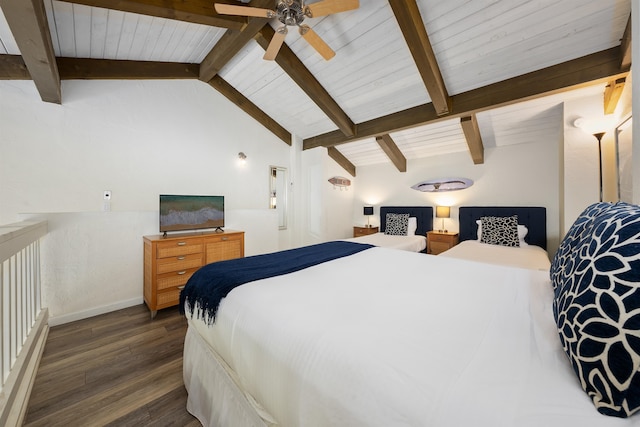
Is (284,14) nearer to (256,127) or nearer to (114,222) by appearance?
(256,127)

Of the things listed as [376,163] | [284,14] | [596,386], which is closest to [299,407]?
[596,386]

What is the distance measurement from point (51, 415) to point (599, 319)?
2549mm

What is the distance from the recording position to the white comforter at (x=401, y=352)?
54 cm

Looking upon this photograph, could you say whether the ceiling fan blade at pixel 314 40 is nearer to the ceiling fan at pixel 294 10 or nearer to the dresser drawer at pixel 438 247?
the ceiling fan at pixel 294 10

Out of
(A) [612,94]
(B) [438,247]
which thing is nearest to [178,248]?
(B) [438,247]

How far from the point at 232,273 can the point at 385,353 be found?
1.04 meters

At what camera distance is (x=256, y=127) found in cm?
411

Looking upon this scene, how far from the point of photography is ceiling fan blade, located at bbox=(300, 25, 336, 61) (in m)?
1.92

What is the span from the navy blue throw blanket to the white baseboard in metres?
1.85

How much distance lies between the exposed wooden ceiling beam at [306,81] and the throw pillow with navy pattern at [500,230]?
2527mm

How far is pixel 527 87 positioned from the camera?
97.2 inches

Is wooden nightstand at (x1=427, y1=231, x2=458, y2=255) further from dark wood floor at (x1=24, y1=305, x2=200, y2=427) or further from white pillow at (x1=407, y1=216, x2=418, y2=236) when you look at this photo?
dark wood floor at (x1=24, y1=305, x2=200, y2=427)

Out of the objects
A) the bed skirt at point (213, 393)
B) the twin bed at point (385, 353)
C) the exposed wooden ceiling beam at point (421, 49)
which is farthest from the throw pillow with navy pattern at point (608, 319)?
the exposed wooden ceiling beam at point (421, 49)

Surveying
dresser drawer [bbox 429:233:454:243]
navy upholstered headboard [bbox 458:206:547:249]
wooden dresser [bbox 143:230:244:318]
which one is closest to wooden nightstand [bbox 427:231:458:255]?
dresser drawer [bbox 429:233:454:243]
